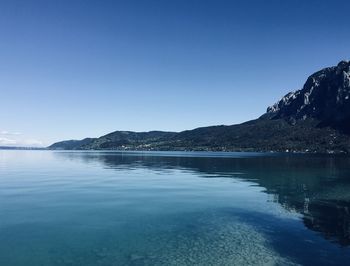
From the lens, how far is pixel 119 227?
44.4 meters

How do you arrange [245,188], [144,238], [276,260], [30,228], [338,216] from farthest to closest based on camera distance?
[245,188]
[338,216]
[30,228]
[144,238]
[276,260]

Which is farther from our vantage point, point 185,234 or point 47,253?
point 185,234

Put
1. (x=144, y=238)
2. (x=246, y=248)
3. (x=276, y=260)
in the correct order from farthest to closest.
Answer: (x=144, y=238) < (x=246, y=248) < (x=276, y=260)

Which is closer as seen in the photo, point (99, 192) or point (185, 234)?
point (185, 234)

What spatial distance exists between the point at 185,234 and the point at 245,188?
43.7m

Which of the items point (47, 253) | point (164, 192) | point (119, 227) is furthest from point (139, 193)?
point (47, 253)

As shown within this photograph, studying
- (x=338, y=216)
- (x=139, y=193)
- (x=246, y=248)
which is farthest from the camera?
(x=139, y=193)

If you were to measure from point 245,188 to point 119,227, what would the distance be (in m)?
44.2

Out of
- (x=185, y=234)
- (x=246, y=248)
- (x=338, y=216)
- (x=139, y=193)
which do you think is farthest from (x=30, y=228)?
(x=338, y=216)

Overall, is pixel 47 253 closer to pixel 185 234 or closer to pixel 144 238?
pixel 144 238

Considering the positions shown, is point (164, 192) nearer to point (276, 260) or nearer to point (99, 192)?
point (99, 192)

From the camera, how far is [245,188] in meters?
82.7

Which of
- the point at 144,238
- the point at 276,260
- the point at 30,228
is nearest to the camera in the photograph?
the point at 276,260

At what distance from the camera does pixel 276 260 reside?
107ft
